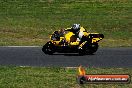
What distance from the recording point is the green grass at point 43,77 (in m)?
13.4

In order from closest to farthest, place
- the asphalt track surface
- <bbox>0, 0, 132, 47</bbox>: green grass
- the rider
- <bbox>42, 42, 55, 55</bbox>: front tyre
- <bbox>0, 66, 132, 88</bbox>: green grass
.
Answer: <bbox>0, 66, 132, 88</bbox>: green grass < the asphalt track surface < <bbox>42, 42, 55, 55</bbox>: front tyre < the rider < <bbox>0, 0, 132, 47</bbox>: green grass

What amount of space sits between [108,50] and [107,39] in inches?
183

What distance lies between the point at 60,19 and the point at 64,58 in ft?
43.3

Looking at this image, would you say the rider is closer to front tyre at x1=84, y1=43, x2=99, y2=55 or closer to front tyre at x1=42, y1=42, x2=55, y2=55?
front tyre at x1=84, y1=43, x2=99, y2=55

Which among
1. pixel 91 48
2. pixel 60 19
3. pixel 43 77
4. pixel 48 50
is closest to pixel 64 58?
pixel 48 50

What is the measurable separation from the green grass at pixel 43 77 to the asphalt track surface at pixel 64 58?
50.7 inches

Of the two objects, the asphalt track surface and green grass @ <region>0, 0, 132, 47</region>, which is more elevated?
the asphalt track surface

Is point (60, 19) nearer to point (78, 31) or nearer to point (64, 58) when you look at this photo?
point (78, 31)

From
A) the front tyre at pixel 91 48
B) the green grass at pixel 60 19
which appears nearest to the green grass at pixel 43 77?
the front tyre at pixel 91 48

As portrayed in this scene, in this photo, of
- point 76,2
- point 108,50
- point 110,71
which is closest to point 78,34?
point 108,50

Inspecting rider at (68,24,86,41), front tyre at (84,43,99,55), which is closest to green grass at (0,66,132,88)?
front tyre at (84,43,99,55)

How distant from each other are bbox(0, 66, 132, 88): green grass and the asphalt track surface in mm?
1287

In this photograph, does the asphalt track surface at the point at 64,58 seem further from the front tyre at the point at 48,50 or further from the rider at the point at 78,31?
the rider at the point at 78,31

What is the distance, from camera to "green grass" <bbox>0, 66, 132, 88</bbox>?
43.9 ft
